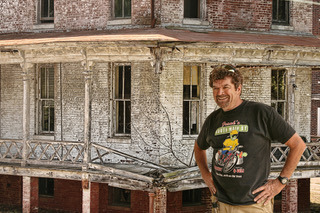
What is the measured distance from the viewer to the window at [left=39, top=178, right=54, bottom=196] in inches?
632

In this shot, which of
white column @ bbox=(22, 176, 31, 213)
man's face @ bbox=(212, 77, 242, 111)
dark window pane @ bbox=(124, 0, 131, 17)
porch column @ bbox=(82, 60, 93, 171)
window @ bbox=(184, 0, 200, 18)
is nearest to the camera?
man's face @ bbox=(212, 77, 242, 111)

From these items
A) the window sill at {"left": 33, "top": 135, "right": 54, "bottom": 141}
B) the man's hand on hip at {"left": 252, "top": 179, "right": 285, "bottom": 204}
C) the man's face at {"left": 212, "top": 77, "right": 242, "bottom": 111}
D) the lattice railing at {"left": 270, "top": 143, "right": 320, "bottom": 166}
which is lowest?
the lattice railing at {"left": 270, "top": 143, "right": 320, "bottom": 166}

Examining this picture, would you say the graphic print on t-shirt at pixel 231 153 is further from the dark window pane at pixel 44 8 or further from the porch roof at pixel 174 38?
the dark window pane at pixel 44 8

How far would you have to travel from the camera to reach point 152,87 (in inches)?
543

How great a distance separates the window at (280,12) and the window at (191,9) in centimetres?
279

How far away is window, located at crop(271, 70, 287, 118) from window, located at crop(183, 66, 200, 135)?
2801 mm

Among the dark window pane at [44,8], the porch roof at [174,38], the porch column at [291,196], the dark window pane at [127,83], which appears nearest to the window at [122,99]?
the dark window pane at [127,83]

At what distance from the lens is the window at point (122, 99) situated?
14461 millimetres

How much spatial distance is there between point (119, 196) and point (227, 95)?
11.3m

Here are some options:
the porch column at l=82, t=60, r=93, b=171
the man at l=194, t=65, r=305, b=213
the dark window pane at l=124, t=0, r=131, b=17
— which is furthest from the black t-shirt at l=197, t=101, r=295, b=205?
the dark window pane at l=124, t=0, r=131, b=17

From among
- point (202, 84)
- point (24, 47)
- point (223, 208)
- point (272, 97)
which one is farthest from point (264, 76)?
point (223, 208)

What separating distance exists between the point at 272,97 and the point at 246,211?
40.5 feet

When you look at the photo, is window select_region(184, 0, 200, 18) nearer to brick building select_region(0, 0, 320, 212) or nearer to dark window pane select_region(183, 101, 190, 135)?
brick building select_region(0, 0, 320, 212)

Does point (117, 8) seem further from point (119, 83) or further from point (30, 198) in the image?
point (30, 198)
